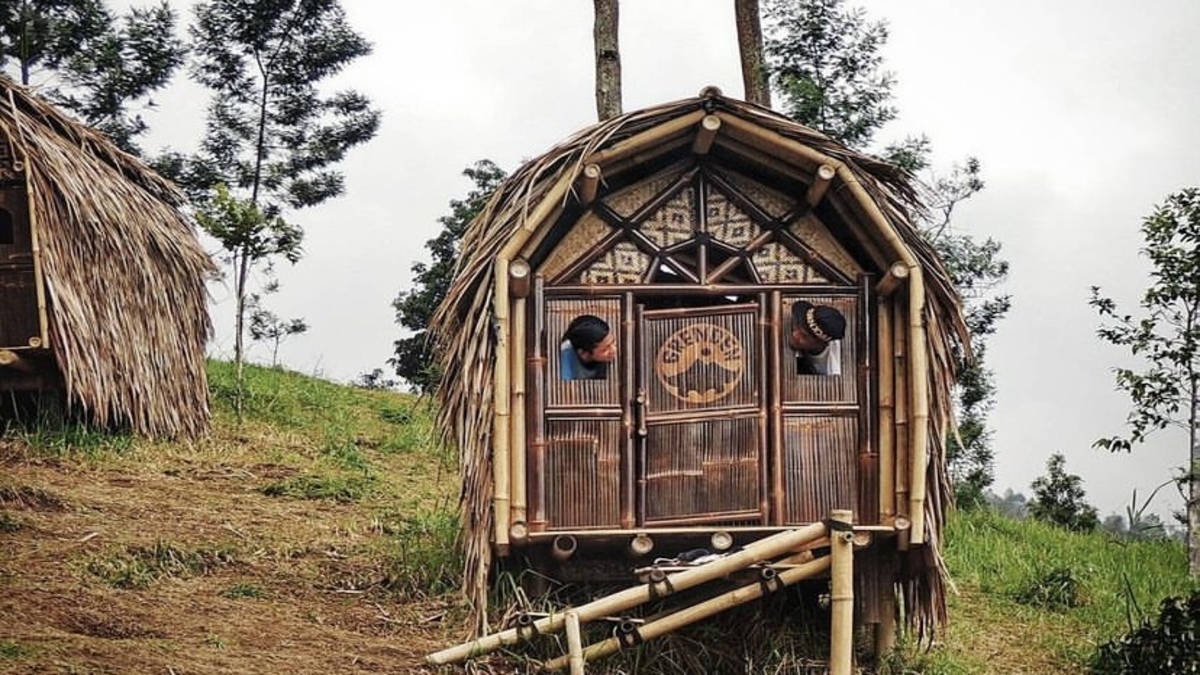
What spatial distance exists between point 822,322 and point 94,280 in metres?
6.90

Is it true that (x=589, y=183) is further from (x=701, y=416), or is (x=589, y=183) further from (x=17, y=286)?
(x=17, y=286)

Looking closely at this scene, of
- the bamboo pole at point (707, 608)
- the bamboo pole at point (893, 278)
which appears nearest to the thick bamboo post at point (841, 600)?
the bamboo pole at point (707, 608)

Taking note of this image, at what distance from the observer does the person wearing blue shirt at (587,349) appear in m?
8.12

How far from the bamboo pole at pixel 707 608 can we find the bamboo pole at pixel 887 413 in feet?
1.83

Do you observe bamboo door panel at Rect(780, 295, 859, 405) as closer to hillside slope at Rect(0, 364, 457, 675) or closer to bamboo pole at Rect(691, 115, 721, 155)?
bamboo pole at Rect(691, 115, 721, 155)

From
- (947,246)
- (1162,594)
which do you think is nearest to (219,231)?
(947,246)

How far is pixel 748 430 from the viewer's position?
8172 mm

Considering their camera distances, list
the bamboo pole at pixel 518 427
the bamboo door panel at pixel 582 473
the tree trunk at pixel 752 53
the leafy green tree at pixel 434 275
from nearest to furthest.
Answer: the bamboo pole at pixel 518 427, the bamboo door panel at pixel 582 473, the tree trunk at pixel 752 53, the leafy green tree at pixel 434 275

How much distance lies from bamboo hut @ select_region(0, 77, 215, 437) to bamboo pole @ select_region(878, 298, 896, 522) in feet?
21.8

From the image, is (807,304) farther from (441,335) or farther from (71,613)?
(71,613)

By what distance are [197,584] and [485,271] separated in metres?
2.61

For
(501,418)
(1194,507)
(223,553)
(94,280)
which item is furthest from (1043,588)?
(94,280)

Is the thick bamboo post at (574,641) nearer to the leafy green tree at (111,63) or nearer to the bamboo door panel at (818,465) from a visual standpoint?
the bamboo door panel at (818,465)

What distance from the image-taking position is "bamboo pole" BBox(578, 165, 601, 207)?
26.5ft
